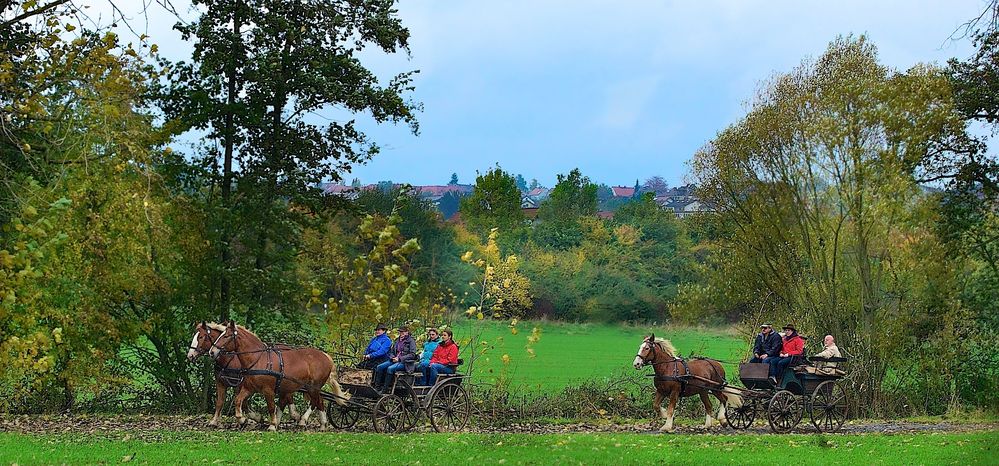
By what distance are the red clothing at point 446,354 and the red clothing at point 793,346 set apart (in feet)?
21.0

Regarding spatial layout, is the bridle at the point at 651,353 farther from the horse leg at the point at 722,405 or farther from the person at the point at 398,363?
the person at the point at 398,363

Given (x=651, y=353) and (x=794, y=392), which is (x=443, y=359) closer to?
(x=651, y=353)

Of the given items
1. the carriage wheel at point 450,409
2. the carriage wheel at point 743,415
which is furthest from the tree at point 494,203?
the carriage wheel at point 450,409

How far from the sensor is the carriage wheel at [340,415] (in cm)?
1973

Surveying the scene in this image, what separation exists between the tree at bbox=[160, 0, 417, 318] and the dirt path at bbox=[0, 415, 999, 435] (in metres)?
4.02

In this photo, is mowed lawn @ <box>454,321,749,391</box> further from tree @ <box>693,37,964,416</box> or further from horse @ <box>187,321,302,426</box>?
horse @ <box>187,321,302,426</box>

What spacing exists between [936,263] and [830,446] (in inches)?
489

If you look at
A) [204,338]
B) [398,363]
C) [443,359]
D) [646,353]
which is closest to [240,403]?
[204,338]

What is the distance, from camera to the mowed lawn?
35.1 m

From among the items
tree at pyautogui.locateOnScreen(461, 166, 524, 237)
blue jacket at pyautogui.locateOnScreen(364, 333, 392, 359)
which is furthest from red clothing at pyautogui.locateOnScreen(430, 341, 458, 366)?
tree at pyautogui.locateOnScreen(461, 166, 524, 237)

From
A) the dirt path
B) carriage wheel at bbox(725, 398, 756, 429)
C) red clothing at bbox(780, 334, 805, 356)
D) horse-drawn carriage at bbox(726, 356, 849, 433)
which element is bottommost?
the dirt path

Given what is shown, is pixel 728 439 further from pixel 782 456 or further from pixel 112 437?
pixel 112 437

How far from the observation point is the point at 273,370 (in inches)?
746

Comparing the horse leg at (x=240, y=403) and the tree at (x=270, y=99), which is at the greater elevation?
the tree at (x=270, y=99)
